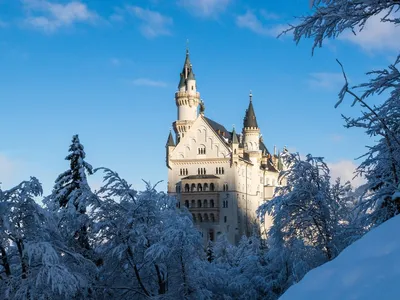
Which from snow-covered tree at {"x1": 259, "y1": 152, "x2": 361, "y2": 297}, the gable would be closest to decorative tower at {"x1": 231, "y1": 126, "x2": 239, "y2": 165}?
the gable

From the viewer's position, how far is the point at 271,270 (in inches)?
1003

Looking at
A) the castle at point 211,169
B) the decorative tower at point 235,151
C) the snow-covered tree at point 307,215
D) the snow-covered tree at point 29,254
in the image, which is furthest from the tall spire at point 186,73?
the snow-covered tree at point 29,254

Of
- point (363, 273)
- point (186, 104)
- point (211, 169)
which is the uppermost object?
point (186, 104)

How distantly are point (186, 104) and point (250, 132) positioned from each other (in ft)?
39.7

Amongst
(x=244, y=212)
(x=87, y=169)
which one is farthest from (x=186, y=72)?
(x=87, y=169)

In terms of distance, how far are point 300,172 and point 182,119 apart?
2737 inches

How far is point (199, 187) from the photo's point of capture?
275 ft

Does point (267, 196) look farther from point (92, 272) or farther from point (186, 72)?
point (92, 272)

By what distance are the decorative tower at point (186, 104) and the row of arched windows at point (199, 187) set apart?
9.09 metres

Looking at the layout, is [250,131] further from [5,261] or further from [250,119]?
[5,261]

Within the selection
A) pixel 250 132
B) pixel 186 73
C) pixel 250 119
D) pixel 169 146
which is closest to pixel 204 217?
pixel 169 146

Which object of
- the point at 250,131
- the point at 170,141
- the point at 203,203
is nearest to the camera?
the point at 203,203

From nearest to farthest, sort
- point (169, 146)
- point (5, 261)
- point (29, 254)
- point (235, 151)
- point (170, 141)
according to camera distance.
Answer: point (29, 254)
point (5, 261)
point (235, 151)
point (169, 146)
point (170, 141)

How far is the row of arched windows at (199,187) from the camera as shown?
83438 mm
